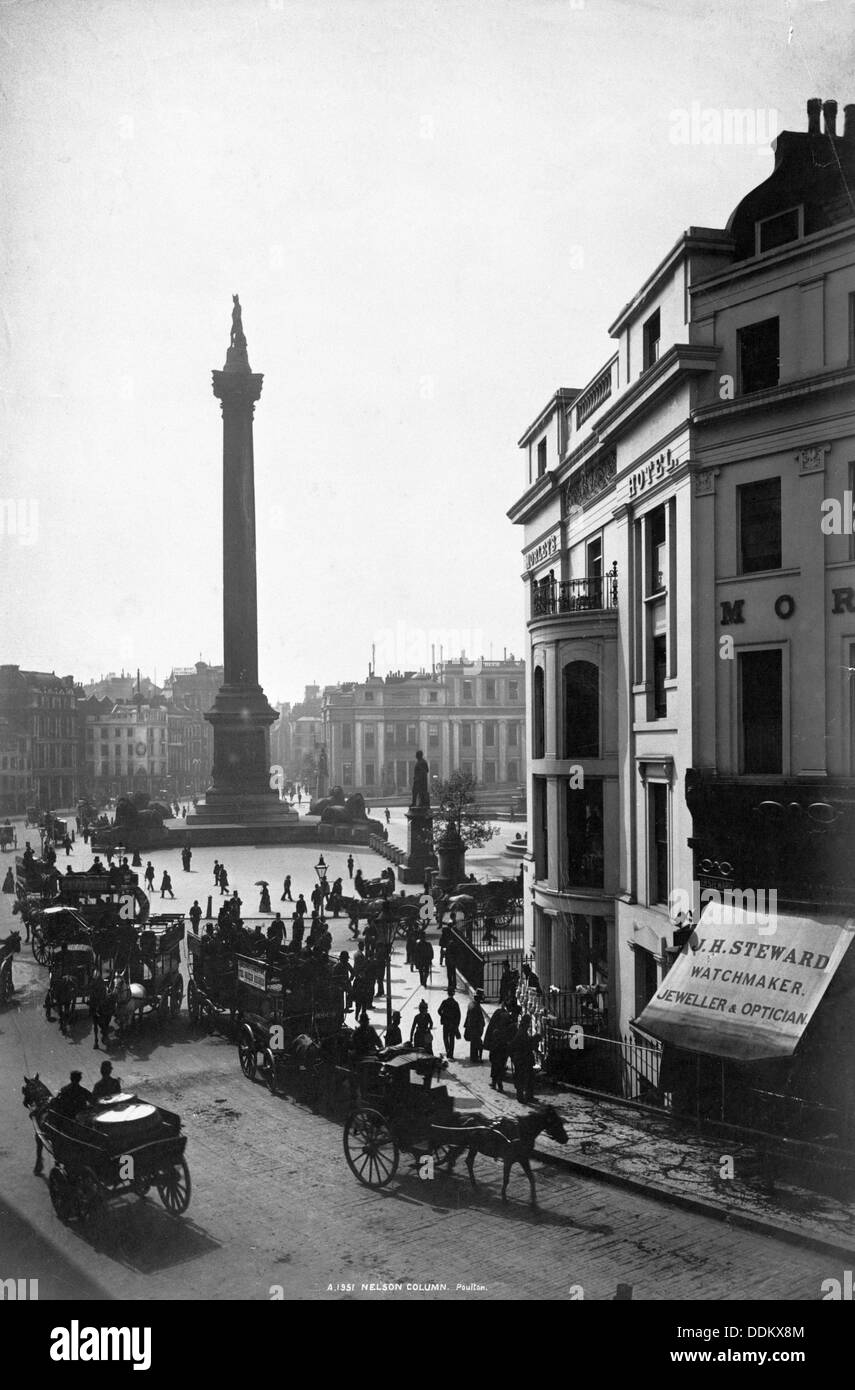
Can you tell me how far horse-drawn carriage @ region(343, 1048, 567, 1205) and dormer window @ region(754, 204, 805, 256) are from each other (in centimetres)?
1337

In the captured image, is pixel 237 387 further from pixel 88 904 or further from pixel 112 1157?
pixel 112 1157

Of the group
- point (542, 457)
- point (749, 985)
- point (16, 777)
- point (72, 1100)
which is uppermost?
point (542, 457)

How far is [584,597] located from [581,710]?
7.99ft

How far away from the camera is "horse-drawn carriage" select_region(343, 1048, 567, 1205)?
11.9 metres

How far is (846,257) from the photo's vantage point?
13.7 meters

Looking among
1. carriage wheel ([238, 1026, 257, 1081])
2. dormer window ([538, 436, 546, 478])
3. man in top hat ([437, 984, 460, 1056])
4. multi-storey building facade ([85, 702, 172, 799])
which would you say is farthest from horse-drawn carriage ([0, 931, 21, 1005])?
multi-storey building facade ([85, 702, 172, 799])

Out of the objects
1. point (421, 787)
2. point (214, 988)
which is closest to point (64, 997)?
point (214, 988)

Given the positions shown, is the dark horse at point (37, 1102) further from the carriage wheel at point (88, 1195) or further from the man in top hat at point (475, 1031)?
the man in top hat at point (475, 1031)

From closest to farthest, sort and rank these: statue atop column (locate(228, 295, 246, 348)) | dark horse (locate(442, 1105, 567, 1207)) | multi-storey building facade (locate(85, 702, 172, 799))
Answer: dark horse (locate(442, 1105, 567, 1207)) < statue atop column (locate(228, 295, 246, 348)) < multi-storey building facade (locate(85, 702, 172, 799))

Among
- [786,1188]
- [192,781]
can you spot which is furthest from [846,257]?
[192,781]

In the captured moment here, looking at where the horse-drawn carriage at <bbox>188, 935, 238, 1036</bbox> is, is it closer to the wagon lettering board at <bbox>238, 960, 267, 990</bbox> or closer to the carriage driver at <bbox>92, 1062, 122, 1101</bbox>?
the wagon lettering board at <bbox>238, 960, 267, 990</bbox>

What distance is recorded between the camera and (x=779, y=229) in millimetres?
15836

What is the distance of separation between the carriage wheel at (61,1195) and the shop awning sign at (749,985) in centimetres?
731
